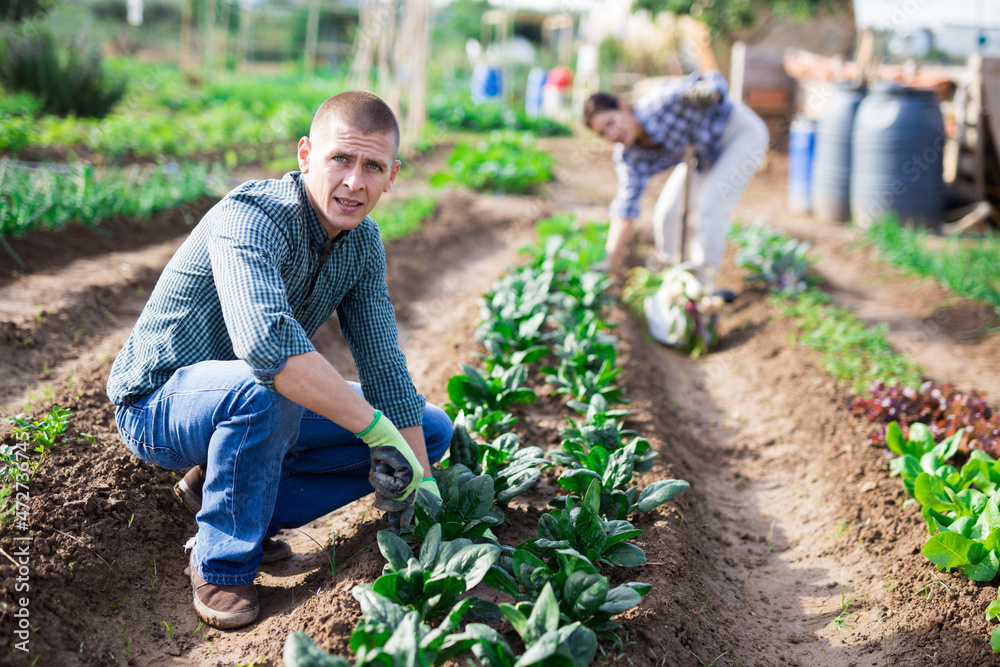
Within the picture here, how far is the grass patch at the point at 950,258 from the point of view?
4922mm

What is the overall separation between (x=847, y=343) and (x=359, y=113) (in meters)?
3.31

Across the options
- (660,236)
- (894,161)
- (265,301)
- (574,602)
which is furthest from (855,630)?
(894,161)

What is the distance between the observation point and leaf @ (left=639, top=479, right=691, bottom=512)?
7.38 ft

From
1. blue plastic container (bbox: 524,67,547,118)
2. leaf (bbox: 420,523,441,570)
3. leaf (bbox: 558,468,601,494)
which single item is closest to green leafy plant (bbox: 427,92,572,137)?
blue plastic container (bbox: 524,67,547,118)

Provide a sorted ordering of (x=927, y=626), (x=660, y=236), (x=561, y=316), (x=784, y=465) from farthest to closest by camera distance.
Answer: (x=660, y=236) < (x=561, y=316) < (x=784, y=465) < (x=927, y=626)

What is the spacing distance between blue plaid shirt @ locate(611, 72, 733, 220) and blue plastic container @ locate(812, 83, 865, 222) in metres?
2.85

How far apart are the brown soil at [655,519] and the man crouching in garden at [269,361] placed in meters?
0.21

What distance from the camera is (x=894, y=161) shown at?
6.78 meters

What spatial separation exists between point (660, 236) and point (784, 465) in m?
2.41

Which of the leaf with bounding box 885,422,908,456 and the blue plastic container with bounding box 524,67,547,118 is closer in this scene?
the leaf with bounding box 885,422,908,456

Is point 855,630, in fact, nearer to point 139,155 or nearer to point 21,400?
point 21,400

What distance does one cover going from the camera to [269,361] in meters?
1.69

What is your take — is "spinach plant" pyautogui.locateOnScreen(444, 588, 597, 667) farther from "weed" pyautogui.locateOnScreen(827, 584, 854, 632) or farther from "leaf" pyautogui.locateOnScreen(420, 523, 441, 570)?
"weed" pyautogui.locateOnScreen(827, 584, 854, 632)

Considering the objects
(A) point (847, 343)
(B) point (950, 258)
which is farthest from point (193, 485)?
(B) point (950, 258)
